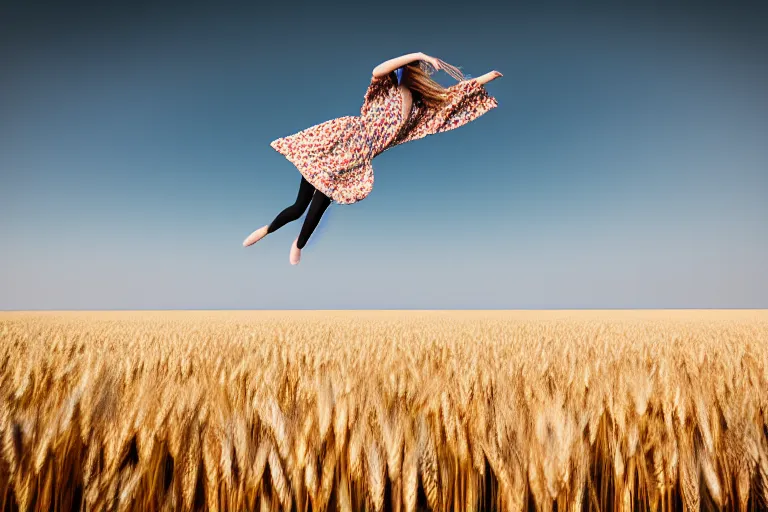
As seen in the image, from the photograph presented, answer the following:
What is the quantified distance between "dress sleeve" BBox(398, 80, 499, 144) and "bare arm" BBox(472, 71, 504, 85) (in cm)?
24

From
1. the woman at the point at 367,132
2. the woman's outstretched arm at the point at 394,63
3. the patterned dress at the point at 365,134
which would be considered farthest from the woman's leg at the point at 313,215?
the woman's outstretched arm at the point at 394,63

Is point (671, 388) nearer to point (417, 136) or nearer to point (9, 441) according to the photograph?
point (9, 441)

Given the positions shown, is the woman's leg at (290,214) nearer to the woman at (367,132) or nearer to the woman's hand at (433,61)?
the woman at (367,132)

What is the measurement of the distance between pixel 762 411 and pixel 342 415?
153cm

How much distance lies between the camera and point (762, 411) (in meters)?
1.60

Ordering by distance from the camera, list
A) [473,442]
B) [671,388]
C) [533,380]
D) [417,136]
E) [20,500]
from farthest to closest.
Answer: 1. [417,136]
2. [533,380]
3. [671,388]
4. [473,442]
5. [20,500]

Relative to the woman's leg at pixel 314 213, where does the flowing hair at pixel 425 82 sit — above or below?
above

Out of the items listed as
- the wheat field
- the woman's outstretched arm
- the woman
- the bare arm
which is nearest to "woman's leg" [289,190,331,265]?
the woman

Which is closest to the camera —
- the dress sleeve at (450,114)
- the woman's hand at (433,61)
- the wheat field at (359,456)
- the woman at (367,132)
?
the wheat field at (359,456)

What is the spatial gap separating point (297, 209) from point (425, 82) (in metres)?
1.75

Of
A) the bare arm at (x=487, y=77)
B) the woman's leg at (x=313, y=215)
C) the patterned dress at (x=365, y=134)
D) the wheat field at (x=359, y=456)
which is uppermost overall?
the bare arm at (x=487, y=77)

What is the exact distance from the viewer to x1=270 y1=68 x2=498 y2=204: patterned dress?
4.33m

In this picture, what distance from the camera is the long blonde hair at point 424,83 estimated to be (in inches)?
165

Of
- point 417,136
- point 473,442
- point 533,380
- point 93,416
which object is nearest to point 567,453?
point 473,442
